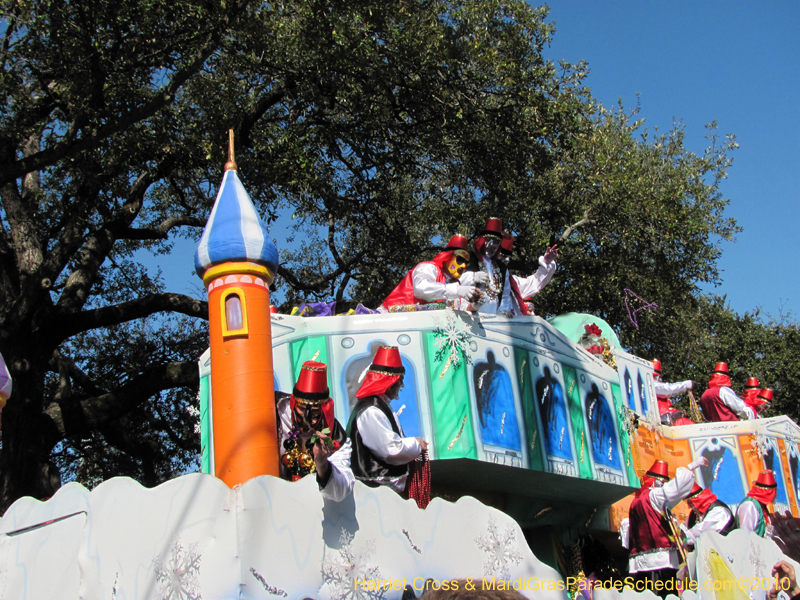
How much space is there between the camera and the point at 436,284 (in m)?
7.92

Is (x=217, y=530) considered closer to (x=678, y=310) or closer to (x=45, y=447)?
(x=45, y=447)

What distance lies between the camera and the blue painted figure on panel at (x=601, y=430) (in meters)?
8.82

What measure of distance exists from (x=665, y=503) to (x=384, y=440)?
12.8ft

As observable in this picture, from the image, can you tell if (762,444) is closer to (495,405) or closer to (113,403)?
(495,405)

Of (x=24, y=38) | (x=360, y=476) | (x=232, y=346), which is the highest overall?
(x=24, y=38)

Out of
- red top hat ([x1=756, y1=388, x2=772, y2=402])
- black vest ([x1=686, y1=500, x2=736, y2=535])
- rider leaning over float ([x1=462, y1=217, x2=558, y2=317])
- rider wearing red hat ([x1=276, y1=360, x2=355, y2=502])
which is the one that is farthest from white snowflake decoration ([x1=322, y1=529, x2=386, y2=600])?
red top hat ([x1=756, y1=388, x2=772, y2=402])

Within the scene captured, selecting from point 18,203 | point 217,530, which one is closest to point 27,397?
point 18,203

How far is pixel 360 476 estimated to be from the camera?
18.1 ft

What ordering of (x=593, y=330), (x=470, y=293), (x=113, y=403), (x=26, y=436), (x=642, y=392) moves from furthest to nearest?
(x=113, y=403), (x=642, y=392), (x=26, y=436), (x=593, y=330), (x=470, y=293)

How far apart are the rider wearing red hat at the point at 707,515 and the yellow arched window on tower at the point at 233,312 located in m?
5.42

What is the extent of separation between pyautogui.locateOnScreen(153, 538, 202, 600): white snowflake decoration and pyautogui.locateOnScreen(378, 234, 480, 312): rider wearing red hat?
4.39 m

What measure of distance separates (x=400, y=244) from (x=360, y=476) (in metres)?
8.18

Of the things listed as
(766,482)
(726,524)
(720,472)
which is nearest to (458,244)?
(726,524)

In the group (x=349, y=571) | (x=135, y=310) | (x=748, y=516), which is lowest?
(x=349, y=571)
